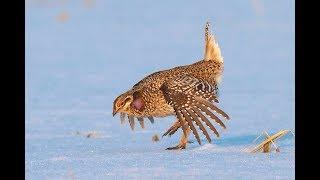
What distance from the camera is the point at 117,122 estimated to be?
1120 centimetres

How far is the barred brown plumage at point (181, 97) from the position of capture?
378 inches

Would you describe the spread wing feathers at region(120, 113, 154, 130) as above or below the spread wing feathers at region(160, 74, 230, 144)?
below

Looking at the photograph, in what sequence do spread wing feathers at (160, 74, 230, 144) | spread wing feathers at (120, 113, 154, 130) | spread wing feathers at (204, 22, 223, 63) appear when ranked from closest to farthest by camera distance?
spread wing feathers at (160, 74, 230, 144), spread wing feathers at (120, 113, 154, 130), spread wing feathers at (204, 22, 223, 63)

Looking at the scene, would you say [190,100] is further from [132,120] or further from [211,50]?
[211,50]

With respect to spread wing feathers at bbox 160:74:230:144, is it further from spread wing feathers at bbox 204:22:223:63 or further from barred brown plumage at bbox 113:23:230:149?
spread wing feathers at bbox 204:22:223:63

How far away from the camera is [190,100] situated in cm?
966

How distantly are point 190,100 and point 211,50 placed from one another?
3.81ft

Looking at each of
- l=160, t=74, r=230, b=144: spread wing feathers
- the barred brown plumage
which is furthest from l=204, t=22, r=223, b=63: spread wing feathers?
l=160, t=74, r=230, b=144: spread wing feathers

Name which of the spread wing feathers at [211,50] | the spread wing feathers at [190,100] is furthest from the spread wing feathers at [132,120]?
the spread wing feathers at [211,50]

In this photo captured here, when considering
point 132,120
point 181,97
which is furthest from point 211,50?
point 181,97

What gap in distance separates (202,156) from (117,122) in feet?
7.26

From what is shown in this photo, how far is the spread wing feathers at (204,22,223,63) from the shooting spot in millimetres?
10648
